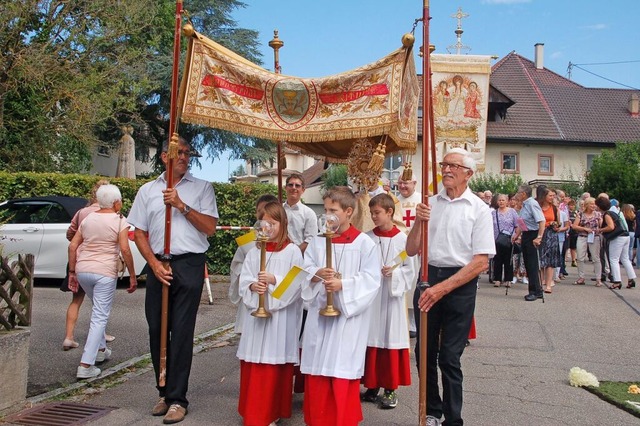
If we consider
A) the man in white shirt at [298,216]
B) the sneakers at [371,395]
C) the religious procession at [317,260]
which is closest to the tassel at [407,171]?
the religious procession at [317,260]

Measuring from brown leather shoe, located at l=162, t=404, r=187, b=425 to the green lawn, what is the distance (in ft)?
12.1

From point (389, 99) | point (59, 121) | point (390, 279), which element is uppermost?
point (59, 121)

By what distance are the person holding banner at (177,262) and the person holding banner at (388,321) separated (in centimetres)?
156

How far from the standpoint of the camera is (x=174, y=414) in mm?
5445

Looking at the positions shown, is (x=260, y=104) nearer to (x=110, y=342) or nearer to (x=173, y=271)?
(x=173, y=271)

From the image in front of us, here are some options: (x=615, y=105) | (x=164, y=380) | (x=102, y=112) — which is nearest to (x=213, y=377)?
(x=164, y=380)

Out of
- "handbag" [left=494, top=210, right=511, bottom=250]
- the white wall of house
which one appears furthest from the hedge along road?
the white wall of house

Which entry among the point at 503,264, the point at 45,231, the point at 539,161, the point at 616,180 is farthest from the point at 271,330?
the point at 539,161

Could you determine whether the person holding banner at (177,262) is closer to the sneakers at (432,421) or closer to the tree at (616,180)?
the sneakers at (432,421)

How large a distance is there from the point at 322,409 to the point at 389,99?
7.79 ft

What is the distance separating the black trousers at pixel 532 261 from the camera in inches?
495

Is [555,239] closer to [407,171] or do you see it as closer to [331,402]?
[407,171]

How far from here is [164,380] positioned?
5.59 meters

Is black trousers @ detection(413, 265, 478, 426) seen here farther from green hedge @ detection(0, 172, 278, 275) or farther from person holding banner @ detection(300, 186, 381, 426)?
green hedge @ detection(0, 172, 278, 275)
